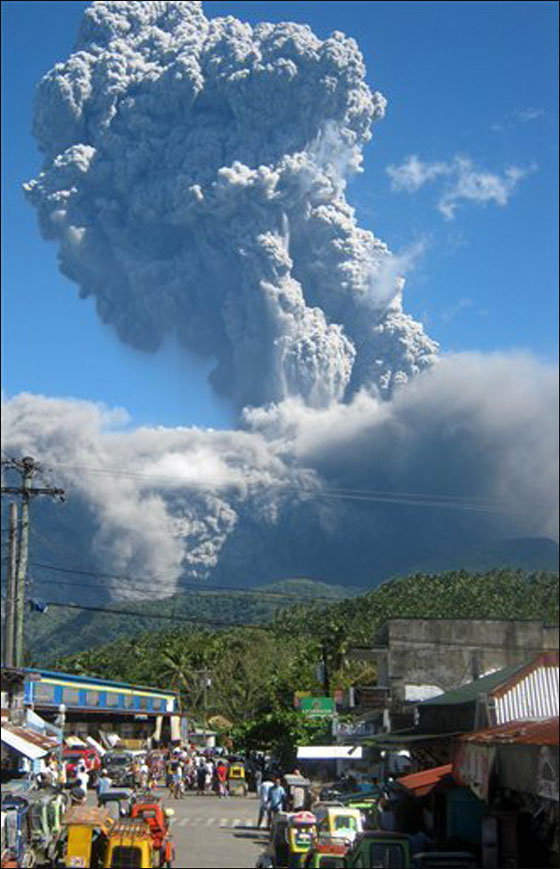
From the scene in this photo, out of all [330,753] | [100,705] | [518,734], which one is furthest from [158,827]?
[100,705]

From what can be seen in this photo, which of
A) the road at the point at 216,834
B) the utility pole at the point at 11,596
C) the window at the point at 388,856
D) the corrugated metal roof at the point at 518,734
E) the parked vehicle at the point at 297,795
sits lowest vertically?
the road at the point at 216,834

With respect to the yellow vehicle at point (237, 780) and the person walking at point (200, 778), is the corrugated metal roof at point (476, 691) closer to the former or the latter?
the person walking at point (200, 778)

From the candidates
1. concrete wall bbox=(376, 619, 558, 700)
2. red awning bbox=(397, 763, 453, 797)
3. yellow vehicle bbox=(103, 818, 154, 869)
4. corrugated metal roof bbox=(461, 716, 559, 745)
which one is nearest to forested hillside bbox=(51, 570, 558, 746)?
concrete wall bbox=(376, 619, 558, 700)

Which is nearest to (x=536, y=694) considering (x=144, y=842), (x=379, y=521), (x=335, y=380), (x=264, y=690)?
(x=144, y=842)

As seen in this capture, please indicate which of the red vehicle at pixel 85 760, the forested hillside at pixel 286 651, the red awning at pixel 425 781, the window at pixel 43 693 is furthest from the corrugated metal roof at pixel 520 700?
the window at pixel 43 693

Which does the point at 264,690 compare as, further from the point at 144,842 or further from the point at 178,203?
the point at 178,203
